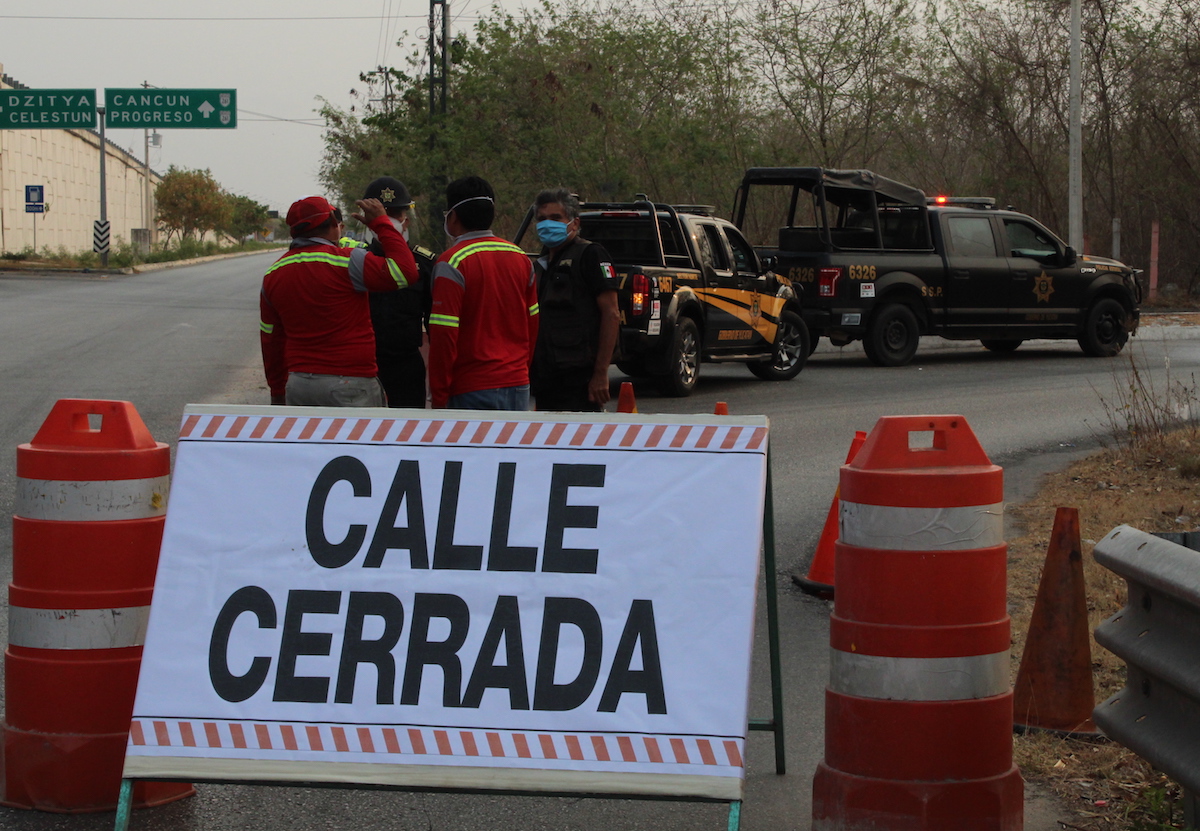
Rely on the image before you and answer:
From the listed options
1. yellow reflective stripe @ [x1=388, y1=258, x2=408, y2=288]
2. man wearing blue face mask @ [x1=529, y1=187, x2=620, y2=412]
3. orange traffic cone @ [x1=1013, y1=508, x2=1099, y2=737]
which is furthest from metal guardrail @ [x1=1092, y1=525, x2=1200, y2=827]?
man wearing blue face mask @ [x1=529, y1=187, x2=620, y2=412]

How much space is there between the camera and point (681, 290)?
1412 centimetres

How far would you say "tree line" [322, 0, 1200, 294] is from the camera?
3027cm

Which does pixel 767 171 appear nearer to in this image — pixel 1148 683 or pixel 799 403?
pixel 799 403

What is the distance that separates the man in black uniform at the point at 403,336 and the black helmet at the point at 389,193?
0.16 meters

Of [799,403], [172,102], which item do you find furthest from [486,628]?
[172,102]

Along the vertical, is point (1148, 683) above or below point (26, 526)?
below

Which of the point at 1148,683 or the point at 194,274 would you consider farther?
the point at 194,274

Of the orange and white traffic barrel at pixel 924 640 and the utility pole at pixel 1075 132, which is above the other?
the utility pole at pixel 1075 132

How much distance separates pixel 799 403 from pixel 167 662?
1115 centimetres

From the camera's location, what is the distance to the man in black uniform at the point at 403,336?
21.9 feet

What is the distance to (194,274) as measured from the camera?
50.1 metres

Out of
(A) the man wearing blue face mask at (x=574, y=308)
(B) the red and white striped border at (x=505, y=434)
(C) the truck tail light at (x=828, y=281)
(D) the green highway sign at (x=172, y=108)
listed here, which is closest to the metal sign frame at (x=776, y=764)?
(B) the red and white striped border at (x=505, y=434)

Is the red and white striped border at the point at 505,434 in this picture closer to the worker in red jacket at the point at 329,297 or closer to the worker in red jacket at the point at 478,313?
the worker in red jacket at the point at 478,313

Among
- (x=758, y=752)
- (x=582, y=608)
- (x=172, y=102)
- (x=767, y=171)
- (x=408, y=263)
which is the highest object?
(x=172, y=102)
